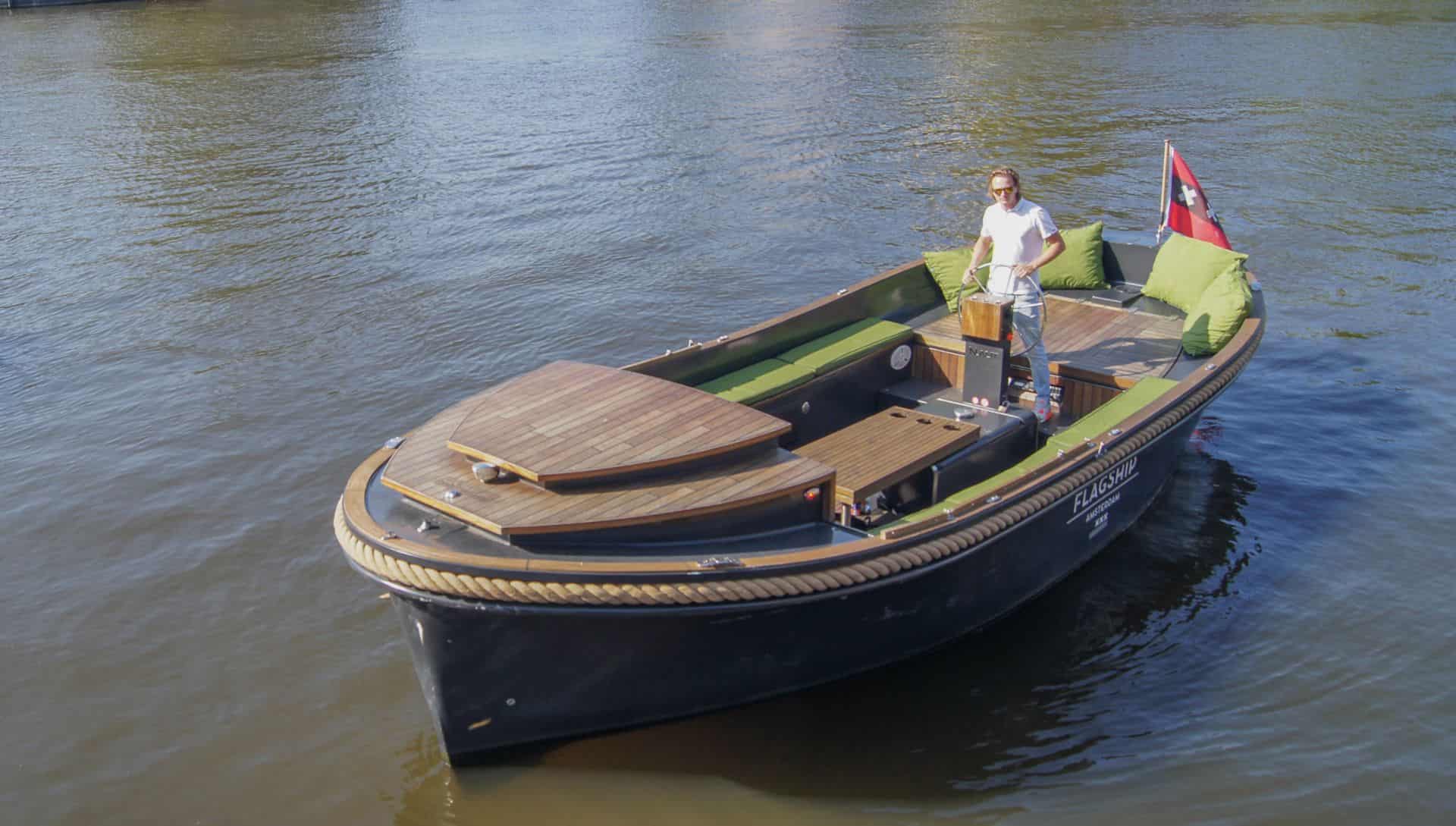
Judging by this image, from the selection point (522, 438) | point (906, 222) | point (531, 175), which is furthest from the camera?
point (531, 175)

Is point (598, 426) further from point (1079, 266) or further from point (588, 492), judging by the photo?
point (1079, 266)

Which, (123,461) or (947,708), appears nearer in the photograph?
(947,708)

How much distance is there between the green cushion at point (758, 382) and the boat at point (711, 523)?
0.07ft

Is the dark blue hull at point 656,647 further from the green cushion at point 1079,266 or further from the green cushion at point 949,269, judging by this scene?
Result: the green cushion at point 1079,266

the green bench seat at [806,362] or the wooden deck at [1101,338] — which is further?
the wooden deck at [1101,338]

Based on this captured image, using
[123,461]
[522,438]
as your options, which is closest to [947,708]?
[522,438]

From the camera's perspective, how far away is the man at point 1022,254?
8.21 m

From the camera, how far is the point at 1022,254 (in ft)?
27.3

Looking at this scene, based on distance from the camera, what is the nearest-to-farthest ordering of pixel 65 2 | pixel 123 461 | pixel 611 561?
1. pixel 611 561
2. pixel 123 461
3. pixel 65 2

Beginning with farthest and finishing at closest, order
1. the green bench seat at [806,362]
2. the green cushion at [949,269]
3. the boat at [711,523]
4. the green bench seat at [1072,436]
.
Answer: the green cushion at [949,269]
the green bench seat at [806,362]
the green bench seat at [1072,436]
the boat at [711,523]

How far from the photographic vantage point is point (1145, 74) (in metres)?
26.8

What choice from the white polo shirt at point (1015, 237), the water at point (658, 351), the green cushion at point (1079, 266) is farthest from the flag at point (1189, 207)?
the white polo shirt at point (1015, 237)

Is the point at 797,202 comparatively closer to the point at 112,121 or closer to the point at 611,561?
the point at 611,561

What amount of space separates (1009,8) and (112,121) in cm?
2796
